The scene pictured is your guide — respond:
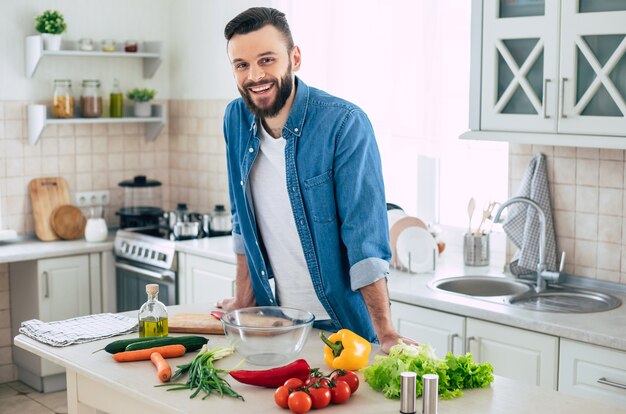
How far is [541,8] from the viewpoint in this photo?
3.44m

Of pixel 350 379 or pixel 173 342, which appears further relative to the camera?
pixel 173 342

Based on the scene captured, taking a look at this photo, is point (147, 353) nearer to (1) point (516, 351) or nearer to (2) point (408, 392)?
(2) point (408, 392)

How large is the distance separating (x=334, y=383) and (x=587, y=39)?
73.8 inches

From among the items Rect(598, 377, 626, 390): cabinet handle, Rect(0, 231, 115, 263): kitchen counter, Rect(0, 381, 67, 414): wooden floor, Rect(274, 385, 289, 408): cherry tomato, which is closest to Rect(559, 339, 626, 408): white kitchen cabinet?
Rect(598, 377, 626, 390): cabinet handle

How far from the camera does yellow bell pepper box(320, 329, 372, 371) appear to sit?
2299mm

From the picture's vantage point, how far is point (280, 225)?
111 inches

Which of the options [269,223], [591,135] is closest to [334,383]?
[269,223]

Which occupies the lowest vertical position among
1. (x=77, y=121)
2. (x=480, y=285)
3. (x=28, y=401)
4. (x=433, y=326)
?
(x=28, y=401)

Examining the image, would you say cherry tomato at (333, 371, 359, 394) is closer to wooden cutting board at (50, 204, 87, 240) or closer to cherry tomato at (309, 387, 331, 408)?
cherry tomato at (309, 387, 331, 408)

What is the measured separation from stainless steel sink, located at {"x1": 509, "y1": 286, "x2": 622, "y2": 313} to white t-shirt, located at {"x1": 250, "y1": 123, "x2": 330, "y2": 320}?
102cm

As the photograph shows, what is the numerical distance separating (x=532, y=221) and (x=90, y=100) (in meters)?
2.79

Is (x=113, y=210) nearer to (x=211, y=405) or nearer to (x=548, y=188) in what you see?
(x=548, y=188)

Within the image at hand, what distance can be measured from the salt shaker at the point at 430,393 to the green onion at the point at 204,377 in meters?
0.45

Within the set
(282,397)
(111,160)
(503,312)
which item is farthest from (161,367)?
(111,160)
